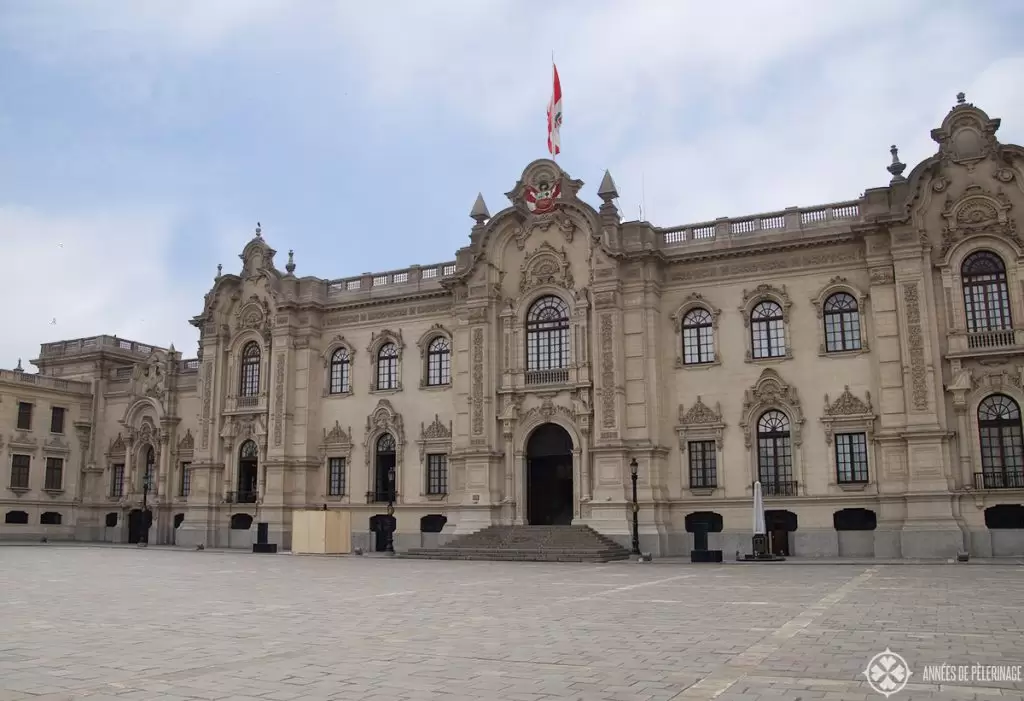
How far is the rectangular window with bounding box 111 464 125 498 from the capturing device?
5345 centimetres

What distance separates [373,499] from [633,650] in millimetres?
33036

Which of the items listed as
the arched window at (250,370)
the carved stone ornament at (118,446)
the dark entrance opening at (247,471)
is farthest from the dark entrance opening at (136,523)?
the arched window at (250,370)

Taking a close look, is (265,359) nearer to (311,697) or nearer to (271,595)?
(271,595)

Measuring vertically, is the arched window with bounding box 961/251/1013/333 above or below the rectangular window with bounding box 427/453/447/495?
above

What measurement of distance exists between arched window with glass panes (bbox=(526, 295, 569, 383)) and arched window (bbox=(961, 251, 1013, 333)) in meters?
15.5

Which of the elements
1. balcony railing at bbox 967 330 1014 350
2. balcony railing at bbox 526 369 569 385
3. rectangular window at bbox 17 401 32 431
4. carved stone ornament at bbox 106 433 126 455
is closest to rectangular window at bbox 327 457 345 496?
balcony railing at bbox 526 369 569 385

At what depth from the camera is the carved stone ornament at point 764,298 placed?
35.8 metres

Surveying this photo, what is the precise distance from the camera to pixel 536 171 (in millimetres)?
40281

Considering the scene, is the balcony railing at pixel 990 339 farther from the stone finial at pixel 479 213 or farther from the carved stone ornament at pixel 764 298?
the stone finial at pixel 479 213

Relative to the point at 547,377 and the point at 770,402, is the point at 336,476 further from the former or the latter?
the point at 770,402

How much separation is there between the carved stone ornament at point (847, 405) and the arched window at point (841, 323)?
5.68ft

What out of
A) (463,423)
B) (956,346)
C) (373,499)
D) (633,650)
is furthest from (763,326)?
(633,650)

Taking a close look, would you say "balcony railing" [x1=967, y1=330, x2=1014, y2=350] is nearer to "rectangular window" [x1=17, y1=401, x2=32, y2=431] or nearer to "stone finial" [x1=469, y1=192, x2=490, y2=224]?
"stone finial" [x1=469, y1=192, x2=490, y2=224]

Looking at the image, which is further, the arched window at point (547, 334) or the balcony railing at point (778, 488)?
the arched window at point (547, 334)
